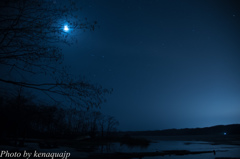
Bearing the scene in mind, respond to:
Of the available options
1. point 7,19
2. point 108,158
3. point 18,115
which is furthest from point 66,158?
point 7,19

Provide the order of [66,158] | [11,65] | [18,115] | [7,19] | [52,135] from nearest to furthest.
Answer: [7,19] → [11,65] → [66,158] → [18,115] → [52,135]

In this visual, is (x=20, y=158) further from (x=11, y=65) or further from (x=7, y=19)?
(x=7, y=19)

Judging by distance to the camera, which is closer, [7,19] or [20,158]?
[7,19]

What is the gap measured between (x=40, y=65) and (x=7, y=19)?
151 cm

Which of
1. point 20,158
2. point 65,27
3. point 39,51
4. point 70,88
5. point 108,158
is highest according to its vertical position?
point 65,27

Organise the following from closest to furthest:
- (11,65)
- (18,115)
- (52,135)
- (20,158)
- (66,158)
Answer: (11,65), (20,158), (66,158), (18,115), (52,135)

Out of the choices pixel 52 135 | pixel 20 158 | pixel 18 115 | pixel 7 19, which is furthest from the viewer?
pixel 52 135

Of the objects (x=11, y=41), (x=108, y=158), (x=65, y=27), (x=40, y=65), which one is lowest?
(x=108, y=158)

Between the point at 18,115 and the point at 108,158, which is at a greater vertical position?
the point at 18,115

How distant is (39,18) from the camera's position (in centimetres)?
433

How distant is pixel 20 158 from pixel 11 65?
11716 millimetres

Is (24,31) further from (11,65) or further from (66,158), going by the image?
(66,158)

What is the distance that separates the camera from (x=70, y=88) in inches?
174

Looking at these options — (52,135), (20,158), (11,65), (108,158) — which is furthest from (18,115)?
(52,135)
